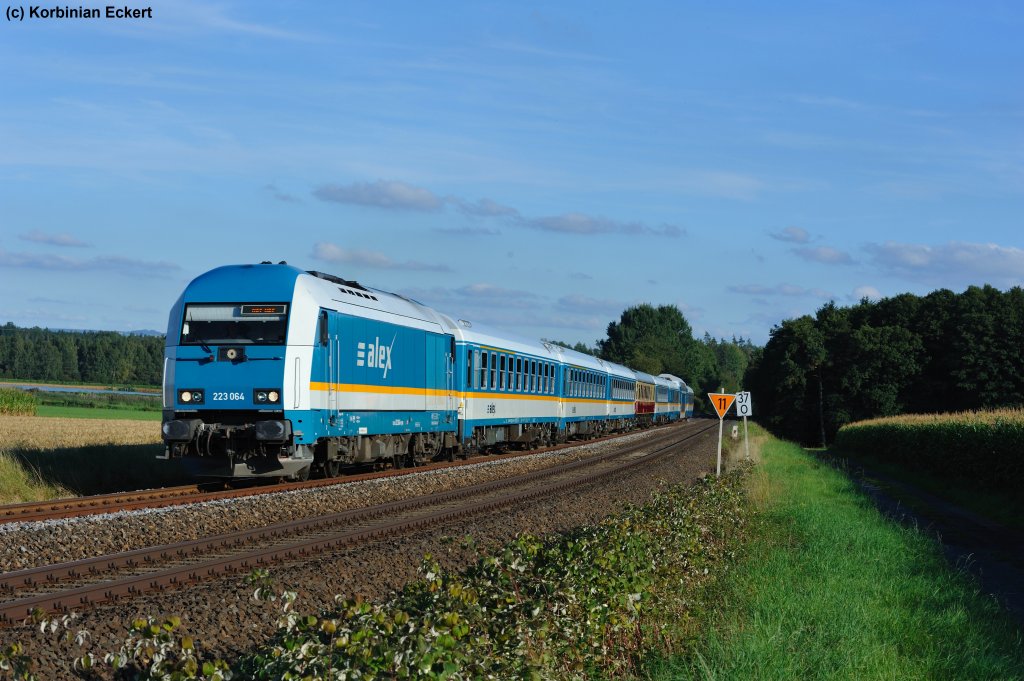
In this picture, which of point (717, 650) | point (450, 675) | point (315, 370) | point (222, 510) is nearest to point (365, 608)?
point (450, 675)

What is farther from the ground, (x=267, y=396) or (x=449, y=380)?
(x=449, y=380)

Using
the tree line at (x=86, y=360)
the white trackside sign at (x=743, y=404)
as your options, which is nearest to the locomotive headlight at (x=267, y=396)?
the white trackside sign at (x=743, y=404)

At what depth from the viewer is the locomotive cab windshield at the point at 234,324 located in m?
17.8

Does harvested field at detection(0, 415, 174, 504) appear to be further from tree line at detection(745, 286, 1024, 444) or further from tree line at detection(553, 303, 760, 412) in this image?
tree line at detection(553, 303, 760, 412)

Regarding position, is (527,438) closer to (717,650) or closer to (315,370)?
(315,370)

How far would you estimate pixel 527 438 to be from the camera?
3616 cm

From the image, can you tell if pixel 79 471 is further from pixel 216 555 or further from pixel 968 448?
pixel 968 448

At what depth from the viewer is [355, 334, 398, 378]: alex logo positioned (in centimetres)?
2008

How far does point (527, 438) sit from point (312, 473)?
15516 mm

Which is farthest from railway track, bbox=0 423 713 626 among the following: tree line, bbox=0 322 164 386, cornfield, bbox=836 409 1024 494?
tree line, bbox=0 322 164 386

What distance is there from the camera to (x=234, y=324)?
707 inches

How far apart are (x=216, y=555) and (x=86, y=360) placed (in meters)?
162

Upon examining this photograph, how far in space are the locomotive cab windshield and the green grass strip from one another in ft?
28.1

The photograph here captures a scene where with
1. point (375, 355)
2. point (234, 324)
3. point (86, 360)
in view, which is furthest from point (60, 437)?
point (86, 360)
